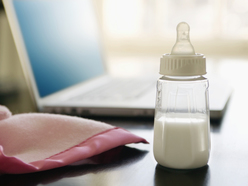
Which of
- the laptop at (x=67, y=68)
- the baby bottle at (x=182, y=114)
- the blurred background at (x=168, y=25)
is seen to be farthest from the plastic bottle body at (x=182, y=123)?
the blurred background at (x=168, y=25)

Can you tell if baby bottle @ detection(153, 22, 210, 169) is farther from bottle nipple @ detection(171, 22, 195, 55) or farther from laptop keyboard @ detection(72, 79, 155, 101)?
laptop keyboard @ detection(72, 79, 155, 101)

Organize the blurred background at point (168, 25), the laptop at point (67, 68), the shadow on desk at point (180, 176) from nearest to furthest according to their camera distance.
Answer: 1. the shadow on desk at point (180, 176)
2. the laptop at point (67, 68)
3. the blurred background at point (168, 25)

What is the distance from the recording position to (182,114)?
0.46 meters

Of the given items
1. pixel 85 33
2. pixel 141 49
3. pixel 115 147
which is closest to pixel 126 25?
pixel 141 49

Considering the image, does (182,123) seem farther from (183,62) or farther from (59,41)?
(59,41)

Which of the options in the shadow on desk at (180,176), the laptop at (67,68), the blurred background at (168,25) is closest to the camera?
the shadow on desk at (180,176)

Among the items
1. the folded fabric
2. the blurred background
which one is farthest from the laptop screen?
the blurred background

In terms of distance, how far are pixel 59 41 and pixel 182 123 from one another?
1.96 feet

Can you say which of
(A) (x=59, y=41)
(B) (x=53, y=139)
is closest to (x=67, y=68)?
(A) (x=59, y=41)

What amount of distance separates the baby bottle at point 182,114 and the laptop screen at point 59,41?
0.38 m

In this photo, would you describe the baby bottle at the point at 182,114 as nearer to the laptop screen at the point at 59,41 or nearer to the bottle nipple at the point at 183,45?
the bottle nipple at the point at 183,45

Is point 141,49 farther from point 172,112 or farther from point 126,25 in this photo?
point 172,112

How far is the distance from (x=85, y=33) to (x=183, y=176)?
820 millimetres

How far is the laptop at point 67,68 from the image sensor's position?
0.72 meters
